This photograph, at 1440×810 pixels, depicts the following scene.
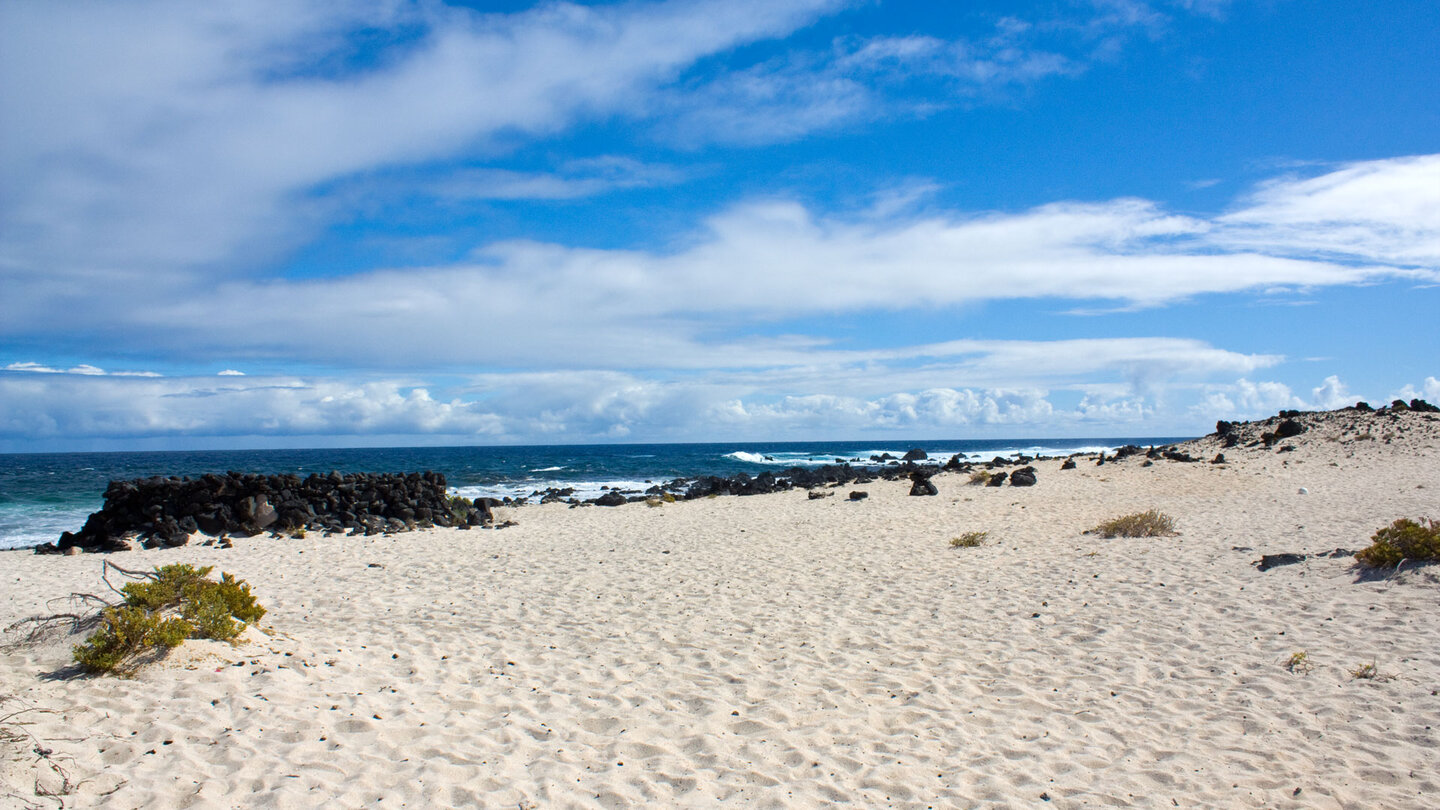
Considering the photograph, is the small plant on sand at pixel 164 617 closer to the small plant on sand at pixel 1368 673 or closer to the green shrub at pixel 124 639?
the green shrub at pixel 124 639

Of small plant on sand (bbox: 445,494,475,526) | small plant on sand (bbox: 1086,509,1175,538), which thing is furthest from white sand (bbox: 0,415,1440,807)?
small plant on sand (bbox: 445,494,475,526)

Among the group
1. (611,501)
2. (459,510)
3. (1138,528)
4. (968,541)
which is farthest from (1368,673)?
(611,501)

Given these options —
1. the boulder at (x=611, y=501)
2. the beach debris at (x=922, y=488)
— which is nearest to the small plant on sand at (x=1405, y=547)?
the beach debris at (x=922, y=488)

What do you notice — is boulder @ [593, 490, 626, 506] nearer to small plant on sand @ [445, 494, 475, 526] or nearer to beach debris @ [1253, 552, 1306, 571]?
small plant on sand @ [445, 494, 475, 526]

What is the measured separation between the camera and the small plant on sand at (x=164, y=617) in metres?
6.21

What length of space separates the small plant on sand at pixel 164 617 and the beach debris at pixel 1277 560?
1318 centimetres

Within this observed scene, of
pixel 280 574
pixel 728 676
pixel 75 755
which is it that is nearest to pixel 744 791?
pixel 728 676

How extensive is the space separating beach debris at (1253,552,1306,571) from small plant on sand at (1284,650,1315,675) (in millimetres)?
4553

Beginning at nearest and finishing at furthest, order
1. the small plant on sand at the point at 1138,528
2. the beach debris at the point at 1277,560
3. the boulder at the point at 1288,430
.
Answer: the beach debris at the point at 1277,560, the small plant on sand at the point at 1138,528, the boulder at the point at 1288,430

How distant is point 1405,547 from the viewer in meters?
9.65

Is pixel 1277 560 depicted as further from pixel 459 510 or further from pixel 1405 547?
pixel 459 510

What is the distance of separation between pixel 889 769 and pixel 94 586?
1378 cm

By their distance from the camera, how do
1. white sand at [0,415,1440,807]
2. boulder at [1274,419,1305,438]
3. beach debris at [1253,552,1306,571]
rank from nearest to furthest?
white sand at [0,415,1440,807] → beach debris at [1253,552,1306,571] → boulder at [1274,419,1305,438]

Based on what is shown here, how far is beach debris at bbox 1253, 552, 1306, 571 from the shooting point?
10750 millimetres
